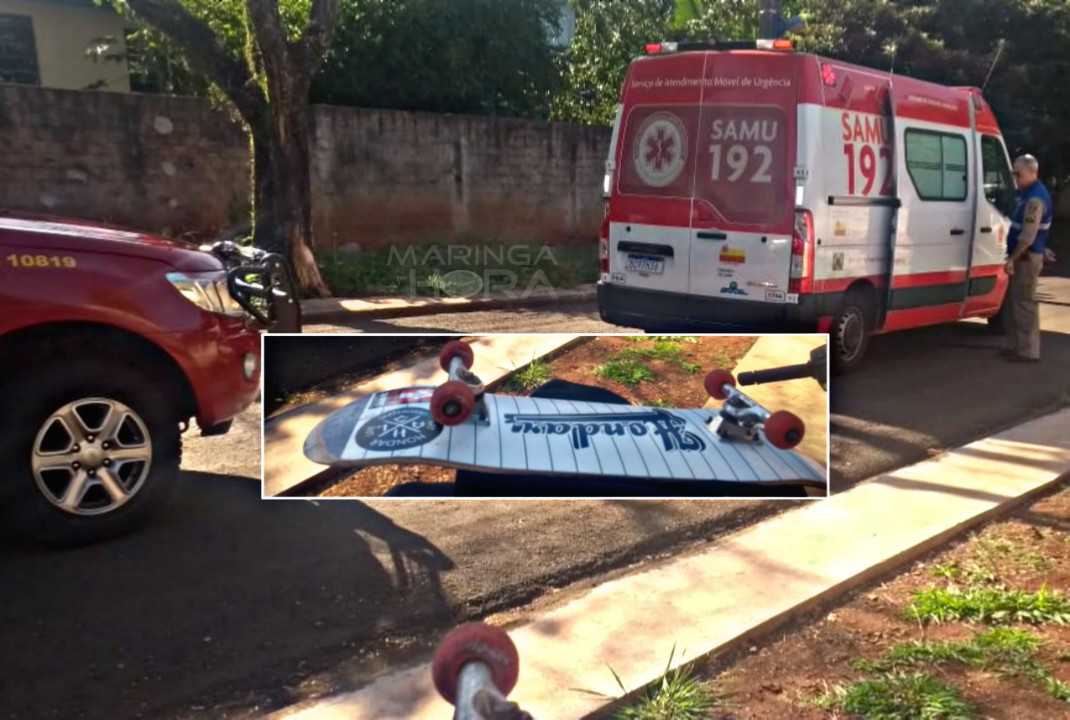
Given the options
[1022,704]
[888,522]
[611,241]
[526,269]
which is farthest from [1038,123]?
[1022,704]

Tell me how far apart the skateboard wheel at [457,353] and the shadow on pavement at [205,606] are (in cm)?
159

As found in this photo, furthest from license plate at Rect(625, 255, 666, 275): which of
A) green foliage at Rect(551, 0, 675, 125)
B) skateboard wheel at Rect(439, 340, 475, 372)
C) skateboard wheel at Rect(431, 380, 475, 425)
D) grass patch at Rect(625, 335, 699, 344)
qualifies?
green foliage at Rect(551, 0, 675, 125)

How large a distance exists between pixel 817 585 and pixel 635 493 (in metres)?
2.13

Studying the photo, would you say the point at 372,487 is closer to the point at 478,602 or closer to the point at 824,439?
the point at 824,439

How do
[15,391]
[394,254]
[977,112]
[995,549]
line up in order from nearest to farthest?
[15,391]
[995,549]
[977,112]
[394,254]

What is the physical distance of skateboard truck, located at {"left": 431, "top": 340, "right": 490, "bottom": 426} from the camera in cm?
210

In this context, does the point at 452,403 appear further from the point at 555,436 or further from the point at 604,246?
the point at 604,246

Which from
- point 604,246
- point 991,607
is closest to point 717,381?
point 991,607

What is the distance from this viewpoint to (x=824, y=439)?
2.22 m

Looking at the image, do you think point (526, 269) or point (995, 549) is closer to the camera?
point (995, 549)

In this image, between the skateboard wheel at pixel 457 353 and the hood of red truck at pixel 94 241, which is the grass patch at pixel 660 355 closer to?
the skateboard wheel at pixel 457 353

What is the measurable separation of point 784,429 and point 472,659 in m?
0.84

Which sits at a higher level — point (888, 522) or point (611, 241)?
point (611, 241)

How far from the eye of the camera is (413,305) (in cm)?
1145
